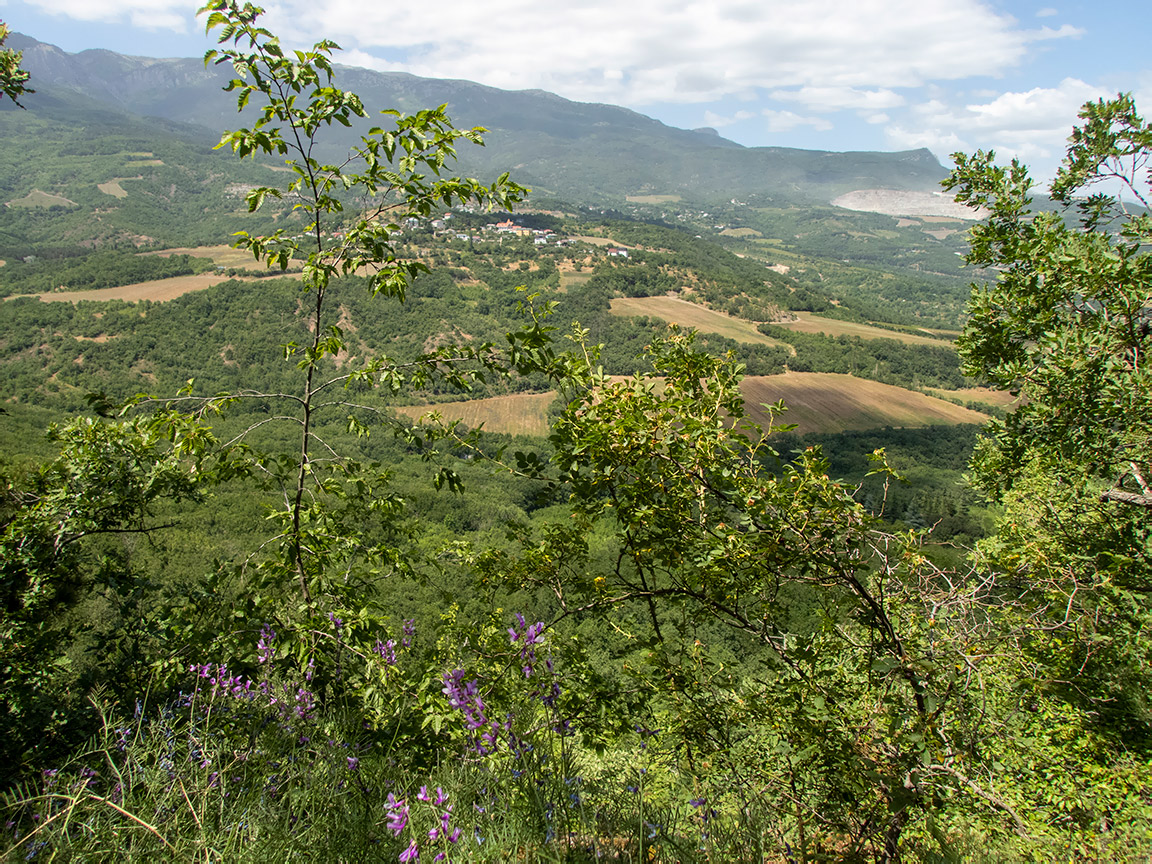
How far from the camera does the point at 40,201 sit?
598ft

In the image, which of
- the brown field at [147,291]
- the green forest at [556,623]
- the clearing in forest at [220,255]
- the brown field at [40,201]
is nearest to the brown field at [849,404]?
the green forest at [556,623]

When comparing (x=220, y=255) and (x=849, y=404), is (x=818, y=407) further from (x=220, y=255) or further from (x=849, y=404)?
(x=220, y=255)

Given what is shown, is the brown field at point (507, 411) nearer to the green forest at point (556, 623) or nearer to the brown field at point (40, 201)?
the green forest at point (556, 623)

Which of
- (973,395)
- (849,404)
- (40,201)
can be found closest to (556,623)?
(849,404)

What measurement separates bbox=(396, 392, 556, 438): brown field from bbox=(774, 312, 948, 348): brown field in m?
55.0

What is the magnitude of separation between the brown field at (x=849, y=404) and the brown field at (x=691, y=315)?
539 inches

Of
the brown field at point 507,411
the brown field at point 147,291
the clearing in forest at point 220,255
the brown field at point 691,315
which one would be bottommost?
the brown field at point 507,411

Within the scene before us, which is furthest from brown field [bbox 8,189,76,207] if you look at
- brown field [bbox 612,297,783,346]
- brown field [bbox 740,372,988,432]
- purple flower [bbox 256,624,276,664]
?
purple flower [bbox 256,624,276,664]

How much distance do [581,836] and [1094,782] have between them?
7136 mm

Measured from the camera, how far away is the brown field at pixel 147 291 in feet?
327

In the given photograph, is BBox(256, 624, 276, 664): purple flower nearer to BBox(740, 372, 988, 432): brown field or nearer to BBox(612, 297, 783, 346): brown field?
BBox(740, 372, 988, 432): brown field

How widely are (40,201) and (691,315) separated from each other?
210911 millimetres

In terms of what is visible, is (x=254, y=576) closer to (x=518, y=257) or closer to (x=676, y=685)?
(x=676, y=685)

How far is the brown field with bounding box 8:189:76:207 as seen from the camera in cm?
17925
